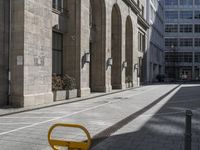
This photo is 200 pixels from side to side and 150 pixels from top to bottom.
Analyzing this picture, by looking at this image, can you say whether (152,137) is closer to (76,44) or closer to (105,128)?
(105,128)

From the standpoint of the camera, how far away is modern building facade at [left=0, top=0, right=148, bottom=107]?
1725 cm

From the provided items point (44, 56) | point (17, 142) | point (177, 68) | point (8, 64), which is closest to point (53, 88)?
point (44, 56)

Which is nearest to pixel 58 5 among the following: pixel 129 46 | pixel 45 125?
pixel 45 125

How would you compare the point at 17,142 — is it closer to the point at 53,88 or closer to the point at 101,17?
the point at 53,88

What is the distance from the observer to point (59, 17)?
23516 millimetres

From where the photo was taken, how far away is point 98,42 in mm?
31094

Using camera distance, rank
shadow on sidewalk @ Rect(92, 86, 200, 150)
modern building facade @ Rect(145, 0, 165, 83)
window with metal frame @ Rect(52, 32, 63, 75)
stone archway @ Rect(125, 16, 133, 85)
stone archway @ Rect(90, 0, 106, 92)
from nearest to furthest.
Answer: shadow on sidewalk @ Rect(92, 86, 200, 150)
window with metal frame @ Rect(52, 32, 63, 75)
stone archway @ Rect(90, 0, 106, 92)
stone archway @ Rect(125, 16, 133, 85)
modern building facade @ Rect(145, 0, 165, 83)

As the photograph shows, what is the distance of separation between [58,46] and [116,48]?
1389 cm

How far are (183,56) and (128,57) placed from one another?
189ft

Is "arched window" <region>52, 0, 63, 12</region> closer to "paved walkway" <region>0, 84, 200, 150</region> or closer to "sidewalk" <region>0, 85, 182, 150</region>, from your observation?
"sidewalk" <region>0, 85, 182, 150</region>

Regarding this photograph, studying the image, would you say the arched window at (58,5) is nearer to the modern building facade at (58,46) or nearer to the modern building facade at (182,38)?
the modern building facade at (58,46)

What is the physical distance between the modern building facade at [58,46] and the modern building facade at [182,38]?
56.6 m

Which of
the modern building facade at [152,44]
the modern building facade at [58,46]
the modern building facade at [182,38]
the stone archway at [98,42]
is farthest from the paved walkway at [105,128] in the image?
the modern building facade at [182,38]

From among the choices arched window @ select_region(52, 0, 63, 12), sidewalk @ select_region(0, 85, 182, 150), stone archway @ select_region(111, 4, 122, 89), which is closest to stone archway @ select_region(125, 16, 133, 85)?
Answer: stone archway @ select_region(111, 4, 122, 89)
